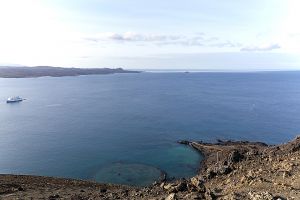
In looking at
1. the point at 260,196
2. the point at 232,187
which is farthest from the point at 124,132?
the point at 260,196

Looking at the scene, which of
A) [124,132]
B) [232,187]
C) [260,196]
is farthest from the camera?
[124,132]

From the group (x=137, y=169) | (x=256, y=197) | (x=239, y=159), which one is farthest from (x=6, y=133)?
(x=256, y=197)

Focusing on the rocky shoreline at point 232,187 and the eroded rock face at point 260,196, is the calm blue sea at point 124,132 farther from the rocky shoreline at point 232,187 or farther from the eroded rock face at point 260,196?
the eroded rock face at point 260,196

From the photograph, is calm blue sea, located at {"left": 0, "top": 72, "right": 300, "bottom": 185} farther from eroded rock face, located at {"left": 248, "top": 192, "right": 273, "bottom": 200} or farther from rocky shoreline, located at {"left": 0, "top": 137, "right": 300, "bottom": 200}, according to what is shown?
eroded rock face, located at {"left": 248, "top": 192, "right": 273, "bottom": 200}

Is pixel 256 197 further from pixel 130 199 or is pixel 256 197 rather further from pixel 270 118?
pixel 270 118

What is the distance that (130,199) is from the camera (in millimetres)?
19906

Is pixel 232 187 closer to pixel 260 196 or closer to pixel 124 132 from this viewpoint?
pixel 260 196

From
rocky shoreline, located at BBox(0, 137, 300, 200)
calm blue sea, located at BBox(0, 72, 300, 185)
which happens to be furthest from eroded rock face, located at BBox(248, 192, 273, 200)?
calm blue sea, located at BBox(0, 72, 300, 185)

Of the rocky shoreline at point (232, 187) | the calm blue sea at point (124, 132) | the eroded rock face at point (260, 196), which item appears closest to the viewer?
the eroded rock face at point (260, 196)

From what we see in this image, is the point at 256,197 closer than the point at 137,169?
Yes

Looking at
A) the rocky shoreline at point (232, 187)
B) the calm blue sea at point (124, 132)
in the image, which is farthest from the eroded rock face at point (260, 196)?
the calm blue sea at point (124, 132)

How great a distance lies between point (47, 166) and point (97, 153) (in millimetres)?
9706

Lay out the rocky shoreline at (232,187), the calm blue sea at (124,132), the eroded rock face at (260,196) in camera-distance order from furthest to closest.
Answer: the calm blue sea at (124,132) < the rocky shoreline at (232,187) < the eroded rock face at (260,196)

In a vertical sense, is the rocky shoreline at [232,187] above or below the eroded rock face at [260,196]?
below
